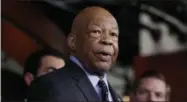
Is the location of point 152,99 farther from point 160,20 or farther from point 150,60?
point 160,20

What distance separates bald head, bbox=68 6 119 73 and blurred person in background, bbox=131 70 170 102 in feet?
0.75

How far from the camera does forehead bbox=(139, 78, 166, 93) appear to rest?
0.85 m

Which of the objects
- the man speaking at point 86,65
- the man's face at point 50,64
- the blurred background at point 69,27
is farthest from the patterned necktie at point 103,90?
the man's face at point 50,64

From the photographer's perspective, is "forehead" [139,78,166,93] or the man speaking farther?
"forehead" [139,78,166,93]

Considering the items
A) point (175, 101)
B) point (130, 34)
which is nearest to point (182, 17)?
point (130, 34)

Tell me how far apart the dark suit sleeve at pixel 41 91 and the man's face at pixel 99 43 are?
0.06 metres

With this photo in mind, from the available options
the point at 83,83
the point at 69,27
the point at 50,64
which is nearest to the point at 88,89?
the point at 83,83

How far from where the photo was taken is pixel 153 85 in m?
0.86

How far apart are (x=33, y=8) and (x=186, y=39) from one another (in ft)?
2.78

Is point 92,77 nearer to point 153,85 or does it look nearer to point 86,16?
point 86,16

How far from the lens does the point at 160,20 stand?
54.1 inches

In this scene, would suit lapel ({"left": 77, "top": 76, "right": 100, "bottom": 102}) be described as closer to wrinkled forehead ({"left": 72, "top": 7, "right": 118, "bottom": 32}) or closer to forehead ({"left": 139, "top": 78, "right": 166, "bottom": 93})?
wrinkled forehead ({"left": 72, "top": 7, "right": 118, "bottom": 32})

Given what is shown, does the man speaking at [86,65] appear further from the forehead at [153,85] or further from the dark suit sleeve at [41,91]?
the forehead at [153,85]

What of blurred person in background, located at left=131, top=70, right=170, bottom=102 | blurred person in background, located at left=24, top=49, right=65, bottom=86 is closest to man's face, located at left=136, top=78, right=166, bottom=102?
blurred person in background, located at left=131, top=70, right=170, bottom=102
